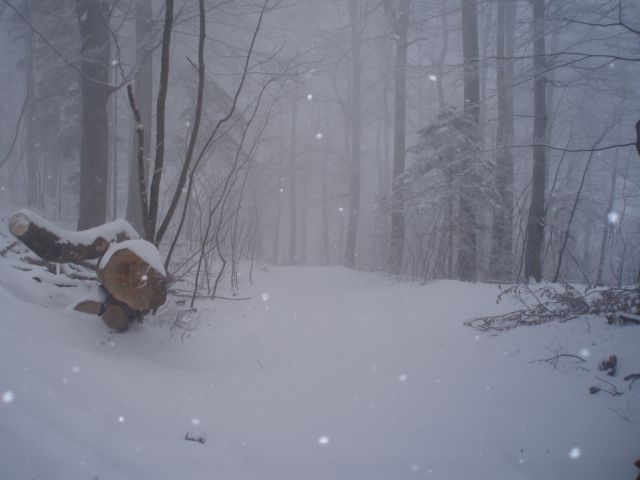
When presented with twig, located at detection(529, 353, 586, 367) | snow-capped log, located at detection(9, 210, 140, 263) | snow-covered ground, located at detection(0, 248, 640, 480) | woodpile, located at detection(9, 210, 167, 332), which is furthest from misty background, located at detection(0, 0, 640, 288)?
twig, located at detection(529, 353, 586, 367)

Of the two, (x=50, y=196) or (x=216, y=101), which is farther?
(x=50, y=196)

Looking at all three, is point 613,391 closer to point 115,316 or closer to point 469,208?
Result: point 115,316

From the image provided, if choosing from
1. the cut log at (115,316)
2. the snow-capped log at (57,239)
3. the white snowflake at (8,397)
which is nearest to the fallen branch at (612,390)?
the white snowflake at (8,397)

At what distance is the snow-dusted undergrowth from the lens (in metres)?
1.40

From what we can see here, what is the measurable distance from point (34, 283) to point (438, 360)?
11.9 feet

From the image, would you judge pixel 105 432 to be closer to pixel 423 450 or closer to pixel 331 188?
pixel 423 450

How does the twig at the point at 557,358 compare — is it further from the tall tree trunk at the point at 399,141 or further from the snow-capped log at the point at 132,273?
the tall tree trunk at the point at 399,141

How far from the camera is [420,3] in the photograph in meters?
10.1

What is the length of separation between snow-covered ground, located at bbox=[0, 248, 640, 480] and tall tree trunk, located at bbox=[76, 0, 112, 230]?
8.94 feet

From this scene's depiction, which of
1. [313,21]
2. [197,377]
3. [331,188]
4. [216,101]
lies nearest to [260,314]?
[197,377]

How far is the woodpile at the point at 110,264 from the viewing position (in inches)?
106

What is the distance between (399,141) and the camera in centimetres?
998

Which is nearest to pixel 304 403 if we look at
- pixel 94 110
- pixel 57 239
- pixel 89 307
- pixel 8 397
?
pixel 8 397

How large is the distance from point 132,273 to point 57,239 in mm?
703
